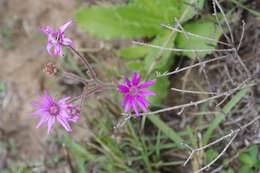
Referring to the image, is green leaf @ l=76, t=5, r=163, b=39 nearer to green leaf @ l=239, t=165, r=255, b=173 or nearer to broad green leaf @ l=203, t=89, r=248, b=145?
broad green leaf @ l=203, t=89, r=248, b=145

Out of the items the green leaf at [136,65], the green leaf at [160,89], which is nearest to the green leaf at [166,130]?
the green leaf at [160,89]

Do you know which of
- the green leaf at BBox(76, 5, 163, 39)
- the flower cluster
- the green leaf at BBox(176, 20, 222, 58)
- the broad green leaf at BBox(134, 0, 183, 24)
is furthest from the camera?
the green leaf at BBox(76, 5, 163, 39)

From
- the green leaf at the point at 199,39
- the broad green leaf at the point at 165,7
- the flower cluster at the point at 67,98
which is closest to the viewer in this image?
the flower cluster at the point at 67,98

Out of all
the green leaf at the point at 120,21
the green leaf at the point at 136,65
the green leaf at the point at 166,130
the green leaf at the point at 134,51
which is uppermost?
the green leaf at the point at 120,21

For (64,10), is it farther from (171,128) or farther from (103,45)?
(171,128)

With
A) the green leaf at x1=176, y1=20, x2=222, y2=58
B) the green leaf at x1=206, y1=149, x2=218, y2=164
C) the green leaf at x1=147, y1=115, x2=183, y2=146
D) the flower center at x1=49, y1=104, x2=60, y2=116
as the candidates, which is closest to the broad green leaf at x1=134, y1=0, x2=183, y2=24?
the green leaf at x1=176, y1=20, x2=222, y2=58

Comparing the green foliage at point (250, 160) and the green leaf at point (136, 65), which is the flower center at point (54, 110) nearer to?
the green leaf at point (136, 65)

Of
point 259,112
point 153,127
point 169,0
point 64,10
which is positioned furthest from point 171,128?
point 64,10
